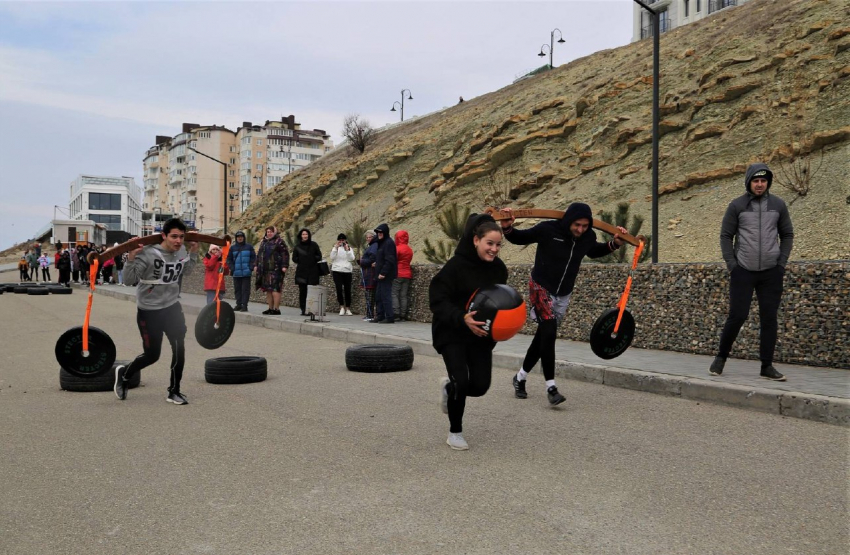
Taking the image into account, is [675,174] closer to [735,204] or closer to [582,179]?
[582,179]

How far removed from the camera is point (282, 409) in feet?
23.6

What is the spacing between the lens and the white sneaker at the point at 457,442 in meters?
5.60

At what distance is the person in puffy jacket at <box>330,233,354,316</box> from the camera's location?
57.6ft

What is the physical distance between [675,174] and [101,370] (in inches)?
1036

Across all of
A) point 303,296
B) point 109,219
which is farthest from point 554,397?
point 109,219

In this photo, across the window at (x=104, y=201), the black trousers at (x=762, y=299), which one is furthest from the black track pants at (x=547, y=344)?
the window at (x=104, y=201)

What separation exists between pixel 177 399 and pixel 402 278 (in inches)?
350

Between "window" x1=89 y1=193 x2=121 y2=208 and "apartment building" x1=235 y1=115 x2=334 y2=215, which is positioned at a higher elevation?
"apartment building" x1=235 y1=115 x2=334 y2=215

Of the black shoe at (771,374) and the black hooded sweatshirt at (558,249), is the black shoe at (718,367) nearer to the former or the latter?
the black shoe at (771,374)

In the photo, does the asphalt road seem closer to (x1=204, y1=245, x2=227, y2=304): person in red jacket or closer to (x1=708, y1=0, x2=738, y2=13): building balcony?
(x1=204, y1=245, x2=227, y2=304): person in red jacket

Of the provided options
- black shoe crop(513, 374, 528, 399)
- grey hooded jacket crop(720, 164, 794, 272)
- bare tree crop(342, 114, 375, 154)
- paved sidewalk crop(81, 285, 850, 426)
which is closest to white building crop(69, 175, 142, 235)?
bare tree crop(342, 114, 375, 154)

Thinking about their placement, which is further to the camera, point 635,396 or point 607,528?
point 635,396

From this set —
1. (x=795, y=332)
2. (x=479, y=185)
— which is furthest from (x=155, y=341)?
(x=479, y=185)

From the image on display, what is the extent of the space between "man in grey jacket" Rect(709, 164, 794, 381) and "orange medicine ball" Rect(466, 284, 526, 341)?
3441mm
